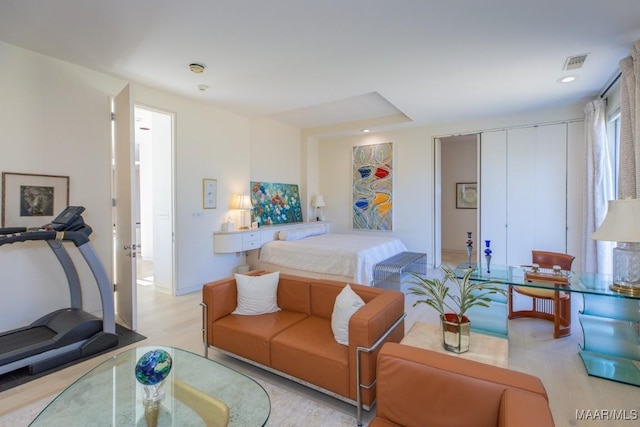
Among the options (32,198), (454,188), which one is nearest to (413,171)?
(454,188)

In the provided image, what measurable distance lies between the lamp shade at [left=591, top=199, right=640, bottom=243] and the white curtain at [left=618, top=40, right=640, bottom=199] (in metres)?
0.58

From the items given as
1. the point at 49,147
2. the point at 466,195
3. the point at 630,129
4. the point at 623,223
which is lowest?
the point at 623,223

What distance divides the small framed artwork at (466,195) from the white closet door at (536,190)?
236 centimetres

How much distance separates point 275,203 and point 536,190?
466cm

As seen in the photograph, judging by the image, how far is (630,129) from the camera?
287 centimetres

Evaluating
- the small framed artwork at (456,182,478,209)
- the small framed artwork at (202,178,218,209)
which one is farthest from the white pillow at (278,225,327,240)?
the small framed artwork at (456,182,478,209)

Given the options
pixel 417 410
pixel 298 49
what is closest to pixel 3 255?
pixel 298 49

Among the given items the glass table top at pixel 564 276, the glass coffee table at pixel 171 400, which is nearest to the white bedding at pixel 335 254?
the glass table top at pixel 564 276

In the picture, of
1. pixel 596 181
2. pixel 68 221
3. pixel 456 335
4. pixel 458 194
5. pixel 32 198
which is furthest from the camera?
pixel 458 194

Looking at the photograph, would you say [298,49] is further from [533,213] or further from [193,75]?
[533,213]

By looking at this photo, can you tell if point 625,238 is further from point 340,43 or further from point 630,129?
point 340,43

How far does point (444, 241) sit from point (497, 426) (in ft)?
24.1

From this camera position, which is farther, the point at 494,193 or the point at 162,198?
the point at 494,193

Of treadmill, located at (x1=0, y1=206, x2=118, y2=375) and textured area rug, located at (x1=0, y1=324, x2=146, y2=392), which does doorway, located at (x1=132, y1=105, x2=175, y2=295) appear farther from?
textured area rug, located at (x1=0, y1=324, x2=146, y2=392)
